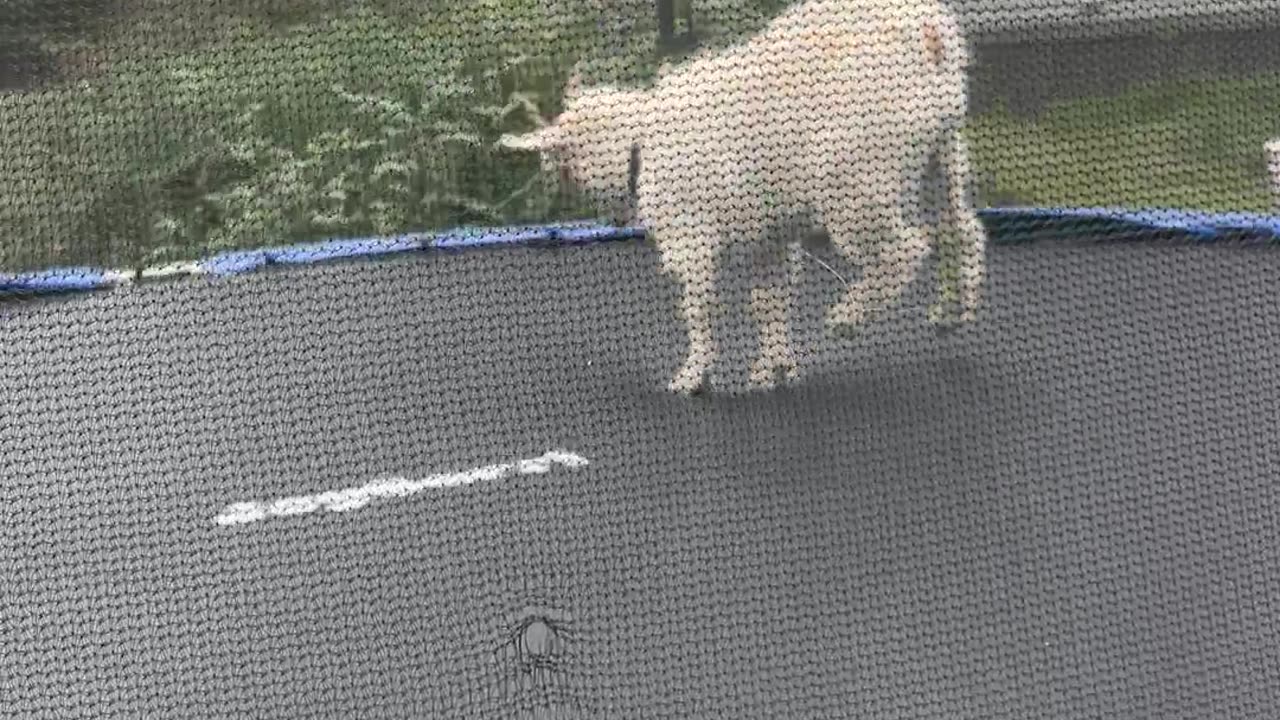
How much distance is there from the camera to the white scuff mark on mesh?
502mm

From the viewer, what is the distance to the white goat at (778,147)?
1.68 feet

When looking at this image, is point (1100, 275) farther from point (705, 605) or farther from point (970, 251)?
point (705, 605)

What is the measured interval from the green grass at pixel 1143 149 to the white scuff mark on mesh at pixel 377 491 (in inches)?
9.7

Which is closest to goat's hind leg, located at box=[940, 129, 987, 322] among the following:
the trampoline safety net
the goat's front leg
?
the trampoline safety net

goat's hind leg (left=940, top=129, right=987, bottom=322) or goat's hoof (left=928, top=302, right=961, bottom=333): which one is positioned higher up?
goat's hind leg (left=940, top=129, right=987, bottom=322)

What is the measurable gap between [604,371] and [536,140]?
11cm

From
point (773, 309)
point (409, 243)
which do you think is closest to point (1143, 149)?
point (773, 309)

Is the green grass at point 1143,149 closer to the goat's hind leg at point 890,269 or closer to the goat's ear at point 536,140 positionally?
the goat's hind leg at point 890,269

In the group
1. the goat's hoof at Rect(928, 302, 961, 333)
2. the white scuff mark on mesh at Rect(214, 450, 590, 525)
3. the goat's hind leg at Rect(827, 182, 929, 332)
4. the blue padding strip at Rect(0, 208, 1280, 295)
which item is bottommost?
the white scuff mark on mesh at Rect(214, 450, 590, 525)

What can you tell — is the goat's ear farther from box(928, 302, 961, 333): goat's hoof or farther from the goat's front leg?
box(928, 302, 961, 333): goat's hoof

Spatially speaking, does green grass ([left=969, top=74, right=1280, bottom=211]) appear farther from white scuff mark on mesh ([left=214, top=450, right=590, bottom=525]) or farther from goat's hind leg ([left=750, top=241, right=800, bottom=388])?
white scuff mark on mesh ([left=214, top=450, right=590, bottom=525])

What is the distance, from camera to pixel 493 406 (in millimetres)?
514

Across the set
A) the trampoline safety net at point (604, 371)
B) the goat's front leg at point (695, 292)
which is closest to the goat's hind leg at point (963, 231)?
the trampoline safety net at point (604, 371)

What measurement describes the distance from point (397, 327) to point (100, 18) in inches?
7.8
